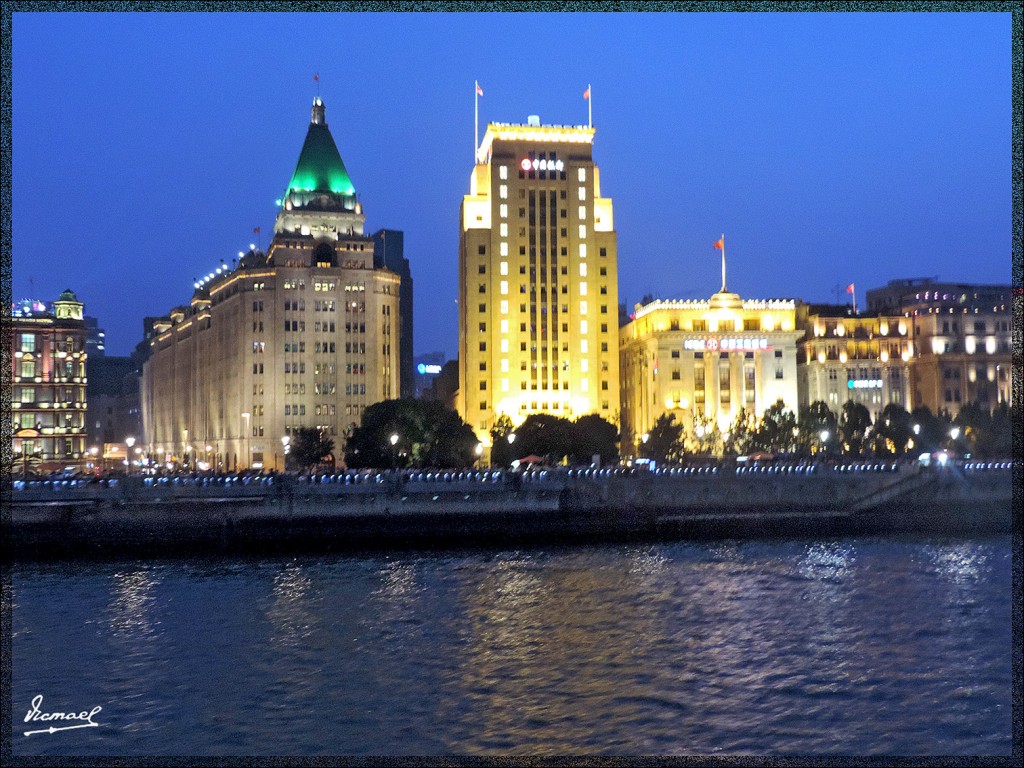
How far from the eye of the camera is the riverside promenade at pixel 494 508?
73.3 metres

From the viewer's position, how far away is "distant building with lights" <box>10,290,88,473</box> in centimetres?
12812

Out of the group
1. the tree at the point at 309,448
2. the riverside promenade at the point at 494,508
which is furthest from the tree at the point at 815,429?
the tree at the point at 309,448

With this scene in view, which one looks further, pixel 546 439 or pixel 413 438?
pixel 546 439

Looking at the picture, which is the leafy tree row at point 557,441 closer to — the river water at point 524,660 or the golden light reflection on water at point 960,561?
the golden light reflection on water at point 960,561


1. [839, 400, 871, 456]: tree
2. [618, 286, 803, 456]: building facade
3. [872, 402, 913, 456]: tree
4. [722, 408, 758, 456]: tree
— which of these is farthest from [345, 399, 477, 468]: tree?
[872, 402, 913, 456]: tree

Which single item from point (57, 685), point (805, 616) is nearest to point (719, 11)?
point (57, 685)

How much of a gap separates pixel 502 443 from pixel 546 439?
11529mm

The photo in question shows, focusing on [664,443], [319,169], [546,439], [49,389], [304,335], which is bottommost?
[664,443]

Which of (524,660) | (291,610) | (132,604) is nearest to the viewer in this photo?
(524,660)

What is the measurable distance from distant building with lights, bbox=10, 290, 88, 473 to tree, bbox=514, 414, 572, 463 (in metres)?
54.1

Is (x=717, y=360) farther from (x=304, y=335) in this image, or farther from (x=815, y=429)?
(x=304, y=335)

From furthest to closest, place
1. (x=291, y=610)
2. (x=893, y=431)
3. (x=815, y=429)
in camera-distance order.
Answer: (x=815, y=429), (x=893, y=431), (x=291, y=610)

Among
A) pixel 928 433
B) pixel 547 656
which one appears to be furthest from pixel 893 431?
pixel 547 656

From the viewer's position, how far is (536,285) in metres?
153
